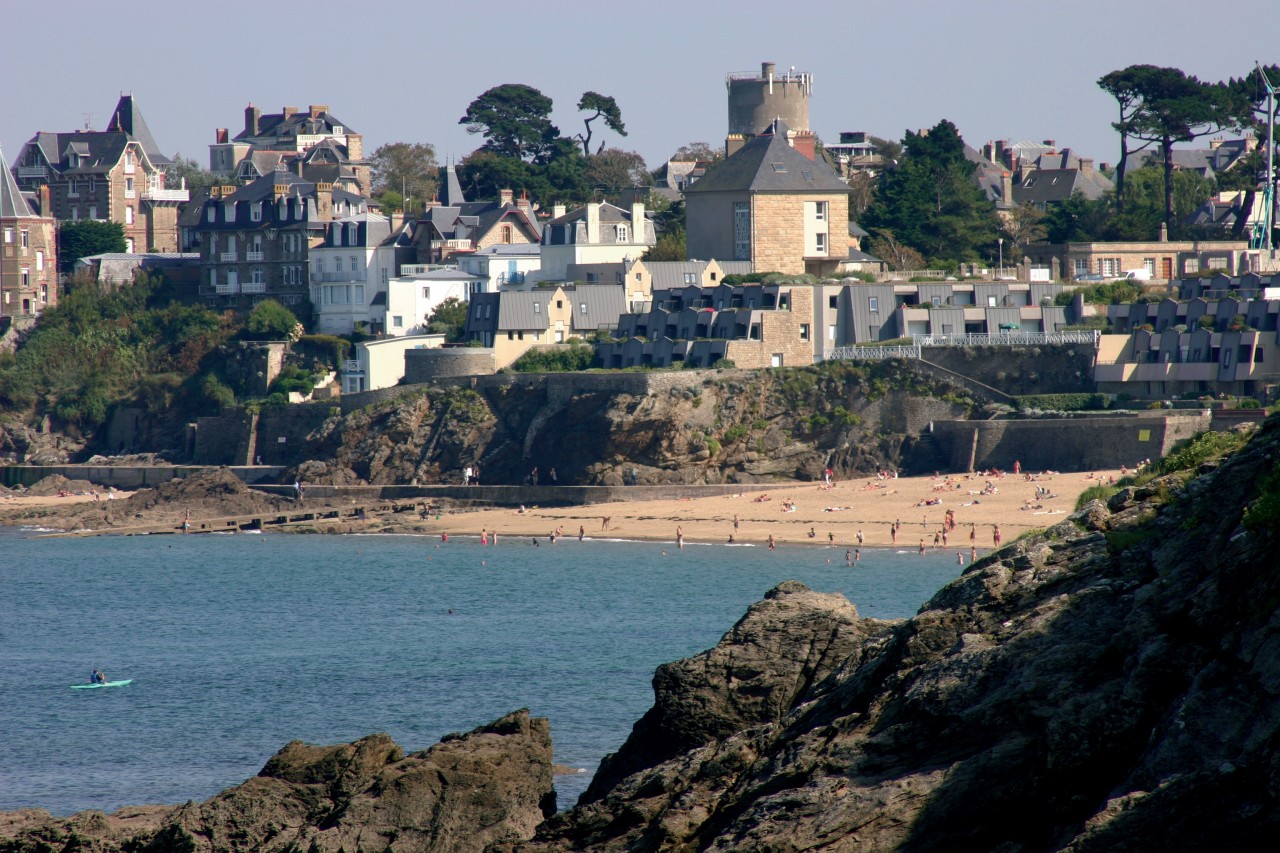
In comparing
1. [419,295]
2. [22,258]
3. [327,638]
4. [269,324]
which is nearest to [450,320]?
[419,295]

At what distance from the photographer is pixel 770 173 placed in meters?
67.8

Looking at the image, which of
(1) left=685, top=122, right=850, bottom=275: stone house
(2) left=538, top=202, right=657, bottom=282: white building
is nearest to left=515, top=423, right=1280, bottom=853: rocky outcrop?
(1) left=685, top=122, right=850, bottom=275: stone house

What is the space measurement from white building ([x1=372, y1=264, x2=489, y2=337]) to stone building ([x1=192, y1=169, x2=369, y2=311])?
19.0 feet

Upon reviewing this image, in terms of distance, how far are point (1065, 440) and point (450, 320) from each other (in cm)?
2475

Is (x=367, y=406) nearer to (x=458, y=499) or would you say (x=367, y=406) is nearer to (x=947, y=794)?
(x=458, y=499)

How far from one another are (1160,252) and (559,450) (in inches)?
1082

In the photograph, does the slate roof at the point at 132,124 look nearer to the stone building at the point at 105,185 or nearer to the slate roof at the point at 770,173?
the stone building at the point at 105,185

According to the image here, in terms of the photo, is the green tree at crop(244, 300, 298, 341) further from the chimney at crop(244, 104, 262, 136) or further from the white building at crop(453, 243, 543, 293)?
the chimney at crop(244, 104, 262, 136)

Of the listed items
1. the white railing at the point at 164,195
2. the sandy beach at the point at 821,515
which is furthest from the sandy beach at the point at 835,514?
the white railing at the point at 164,195

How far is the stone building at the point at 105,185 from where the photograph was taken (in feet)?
283

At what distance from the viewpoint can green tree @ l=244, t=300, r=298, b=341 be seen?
70062 millimetres

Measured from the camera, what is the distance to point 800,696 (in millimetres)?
16203

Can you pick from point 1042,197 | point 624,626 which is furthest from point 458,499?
point 1042,197

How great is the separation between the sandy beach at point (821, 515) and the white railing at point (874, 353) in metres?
4.53
